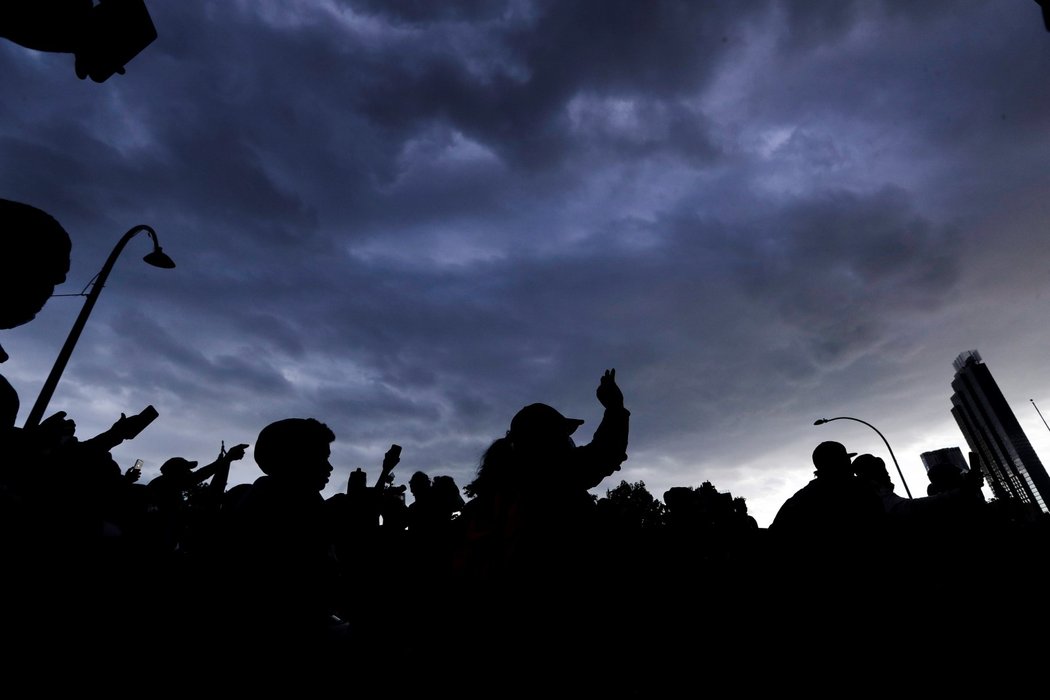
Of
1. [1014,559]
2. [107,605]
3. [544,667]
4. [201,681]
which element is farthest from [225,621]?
[1014,559]

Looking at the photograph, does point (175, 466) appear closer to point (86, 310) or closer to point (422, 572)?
point (422, 572)

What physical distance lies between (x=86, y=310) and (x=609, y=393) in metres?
11.3

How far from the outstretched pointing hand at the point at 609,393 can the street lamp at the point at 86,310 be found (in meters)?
8.15

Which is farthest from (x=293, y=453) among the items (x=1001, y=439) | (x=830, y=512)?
(x=1001, y=439)

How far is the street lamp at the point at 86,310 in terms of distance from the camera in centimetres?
835

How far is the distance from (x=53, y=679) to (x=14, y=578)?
296 mm

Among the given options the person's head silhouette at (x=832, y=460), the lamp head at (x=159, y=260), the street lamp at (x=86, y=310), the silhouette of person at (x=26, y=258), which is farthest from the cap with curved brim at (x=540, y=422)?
the lamp head at (x=159, y=260)

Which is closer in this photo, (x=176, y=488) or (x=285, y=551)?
(x=285, y=551)

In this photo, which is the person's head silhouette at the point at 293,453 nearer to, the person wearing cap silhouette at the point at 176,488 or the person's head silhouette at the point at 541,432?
the person's head silhouette at the point at 541,432

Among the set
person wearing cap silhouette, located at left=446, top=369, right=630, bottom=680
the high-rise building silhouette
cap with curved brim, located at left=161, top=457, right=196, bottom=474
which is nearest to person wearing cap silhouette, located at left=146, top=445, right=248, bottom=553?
cap with curved brim, located at left=161, top=457, right=196, bottom=474

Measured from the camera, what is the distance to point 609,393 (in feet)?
10.5

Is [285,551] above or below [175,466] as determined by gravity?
below

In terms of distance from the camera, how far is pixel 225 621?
2.30 m

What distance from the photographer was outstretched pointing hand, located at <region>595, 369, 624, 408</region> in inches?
125
